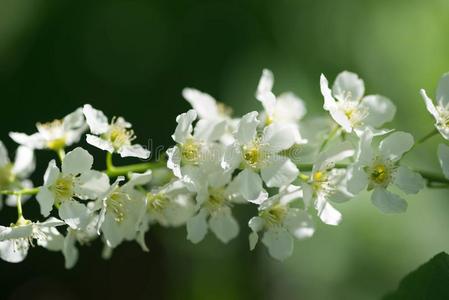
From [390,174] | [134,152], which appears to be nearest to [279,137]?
[390,174]

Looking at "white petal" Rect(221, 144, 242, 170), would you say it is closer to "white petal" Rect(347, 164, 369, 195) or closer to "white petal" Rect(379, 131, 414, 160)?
"white petal" Rect(347, 164, 369, 195)

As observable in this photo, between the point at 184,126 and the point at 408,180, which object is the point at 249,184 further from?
the point at 408,180

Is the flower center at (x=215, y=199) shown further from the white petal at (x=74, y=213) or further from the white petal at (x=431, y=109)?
the white petal at (x=431, y=109)

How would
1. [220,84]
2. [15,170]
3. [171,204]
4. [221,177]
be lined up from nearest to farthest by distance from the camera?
[221,177] → [171,204] → [15,170] → [220,84]

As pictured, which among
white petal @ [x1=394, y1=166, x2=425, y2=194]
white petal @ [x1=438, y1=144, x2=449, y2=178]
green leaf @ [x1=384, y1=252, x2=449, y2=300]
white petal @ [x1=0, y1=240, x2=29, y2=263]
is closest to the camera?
green leaf @ [x1=384, y1=252, x2=449, y2=300]

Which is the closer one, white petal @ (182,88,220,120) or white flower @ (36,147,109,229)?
white flower @ (36,147,109,229)

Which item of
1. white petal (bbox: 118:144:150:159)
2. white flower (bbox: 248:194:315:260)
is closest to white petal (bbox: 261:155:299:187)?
white flower (bbox: 248:194:315:260)
